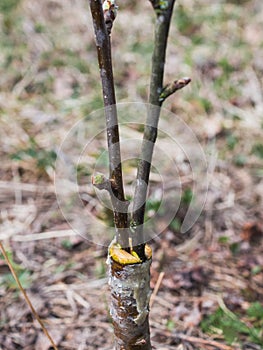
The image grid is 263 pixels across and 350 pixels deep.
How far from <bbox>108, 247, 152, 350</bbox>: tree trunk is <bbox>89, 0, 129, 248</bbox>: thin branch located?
0.17ft

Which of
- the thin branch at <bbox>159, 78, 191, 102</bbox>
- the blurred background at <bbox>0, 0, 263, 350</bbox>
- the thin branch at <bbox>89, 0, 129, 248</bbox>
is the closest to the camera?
the thin branch at <bbox>89, 0, 129, 248</bbox>

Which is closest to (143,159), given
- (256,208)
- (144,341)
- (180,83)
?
(180,83)

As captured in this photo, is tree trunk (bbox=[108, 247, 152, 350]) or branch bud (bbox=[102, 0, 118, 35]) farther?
tree trunk (bbox=[108, 247, 152, 350])

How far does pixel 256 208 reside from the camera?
208 cm

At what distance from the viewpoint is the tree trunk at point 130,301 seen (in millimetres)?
902

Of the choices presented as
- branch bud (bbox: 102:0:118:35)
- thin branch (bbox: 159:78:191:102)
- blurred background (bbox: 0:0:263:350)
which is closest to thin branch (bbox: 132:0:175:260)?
thin branch (bbox: 159:78:191:102)

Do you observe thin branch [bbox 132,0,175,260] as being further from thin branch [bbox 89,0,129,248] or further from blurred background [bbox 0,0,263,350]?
blurred background [bbox 0,0,263,350]

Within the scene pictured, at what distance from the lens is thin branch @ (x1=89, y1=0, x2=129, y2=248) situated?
74cm

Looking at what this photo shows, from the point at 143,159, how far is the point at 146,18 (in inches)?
114

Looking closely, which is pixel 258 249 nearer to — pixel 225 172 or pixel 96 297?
pixel 225 172

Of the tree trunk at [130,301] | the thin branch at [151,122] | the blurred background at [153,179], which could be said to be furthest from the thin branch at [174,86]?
the blurred background at [153,179]

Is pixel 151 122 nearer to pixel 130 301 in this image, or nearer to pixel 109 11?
pixel 109 11

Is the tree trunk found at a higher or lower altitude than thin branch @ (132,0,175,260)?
lower

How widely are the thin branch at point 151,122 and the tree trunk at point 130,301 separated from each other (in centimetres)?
4
